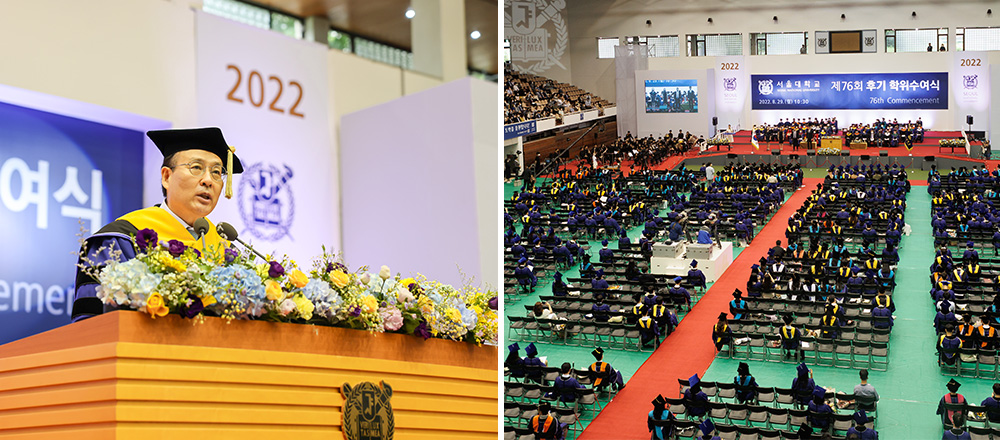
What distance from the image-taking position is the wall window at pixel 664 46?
132 feet

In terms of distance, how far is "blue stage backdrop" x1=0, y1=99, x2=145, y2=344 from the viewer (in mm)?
5320

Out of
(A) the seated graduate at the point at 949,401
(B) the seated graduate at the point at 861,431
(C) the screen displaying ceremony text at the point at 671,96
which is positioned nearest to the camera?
(B) the seated graduate at the point at 861,431

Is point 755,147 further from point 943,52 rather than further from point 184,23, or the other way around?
point 184,23

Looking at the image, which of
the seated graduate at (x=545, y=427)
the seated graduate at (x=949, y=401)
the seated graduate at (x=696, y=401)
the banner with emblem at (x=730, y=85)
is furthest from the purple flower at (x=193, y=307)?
the banner with emblem at (x=730, y=85)

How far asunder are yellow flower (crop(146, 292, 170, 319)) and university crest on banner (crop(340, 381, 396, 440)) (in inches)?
34.1

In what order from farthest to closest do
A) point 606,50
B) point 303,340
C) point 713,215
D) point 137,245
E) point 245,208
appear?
point 606,50
point 713,215
point 245,208
point 303,340
point 137,245

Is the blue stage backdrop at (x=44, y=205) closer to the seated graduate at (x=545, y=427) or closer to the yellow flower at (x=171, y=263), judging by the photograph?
the yellow flower at (x=171, y=263)

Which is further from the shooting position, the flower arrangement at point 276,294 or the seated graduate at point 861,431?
the seated graduate at point 861,431

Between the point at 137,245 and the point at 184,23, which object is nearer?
the point at 137,245

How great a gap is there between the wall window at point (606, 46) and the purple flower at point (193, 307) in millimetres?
39732

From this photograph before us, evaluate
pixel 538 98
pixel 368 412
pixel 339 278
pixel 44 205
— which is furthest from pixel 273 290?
pixel 538 98

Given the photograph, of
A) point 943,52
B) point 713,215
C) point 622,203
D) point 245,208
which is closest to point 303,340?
point 245,208

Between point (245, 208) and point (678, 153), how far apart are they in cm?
2887

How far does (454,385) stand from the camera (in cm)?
394
